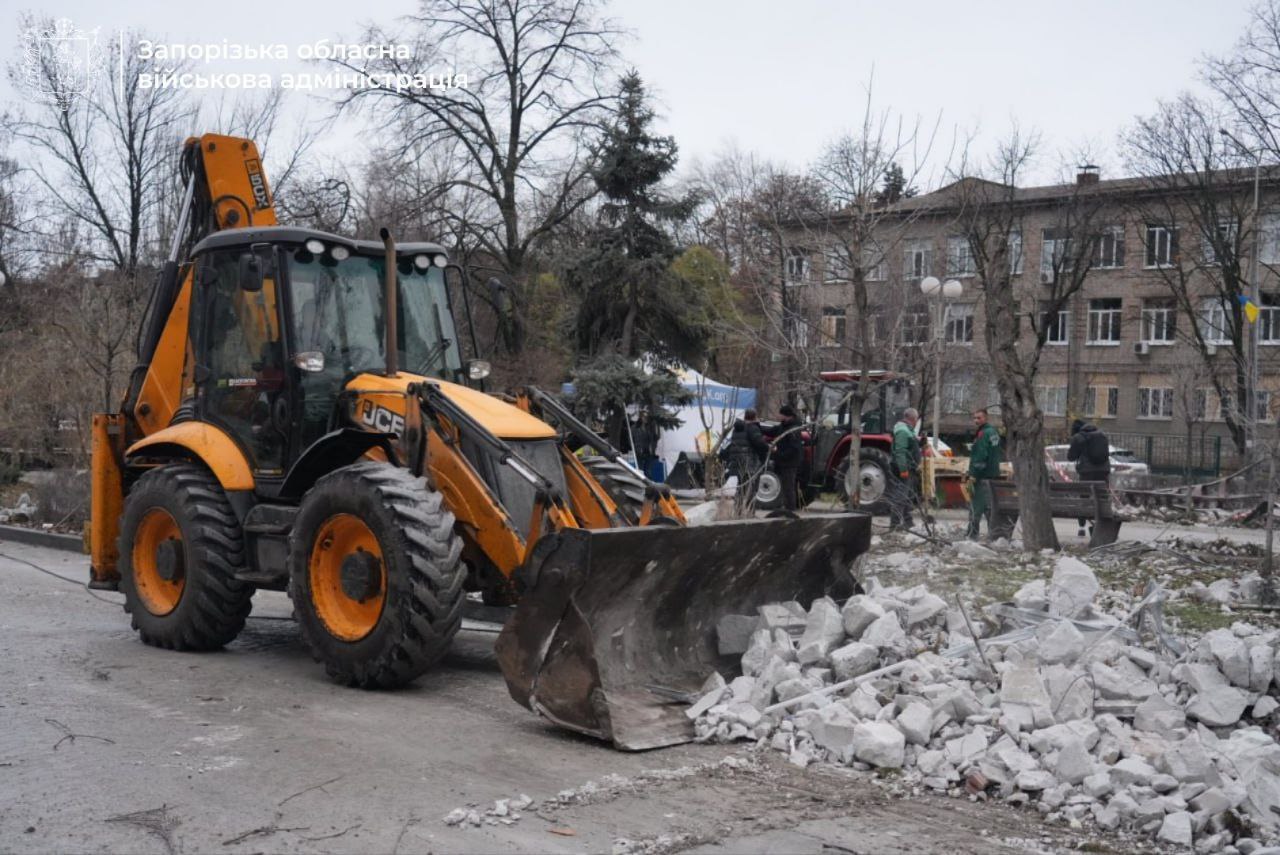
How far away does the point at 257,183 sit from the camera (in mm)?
10477

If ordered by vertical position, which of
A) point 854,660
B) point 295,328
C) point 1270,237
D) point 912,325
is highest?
point 1270,237

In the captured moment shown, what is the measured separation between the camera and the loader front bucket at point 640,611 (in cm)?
679

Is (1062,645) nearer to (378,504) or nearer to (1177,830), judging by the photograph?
(1177,830)

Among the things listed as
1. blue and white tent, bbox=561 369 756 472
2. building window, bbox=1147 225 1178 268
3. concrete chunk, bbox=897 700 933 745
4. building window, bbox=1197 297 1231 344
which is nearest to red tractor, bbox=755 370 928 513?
blue and white tent, bbox=561 369 756 472

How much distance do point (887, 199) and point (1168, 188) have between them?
20.8 metres

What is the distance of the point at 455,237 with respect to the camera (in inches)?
1284

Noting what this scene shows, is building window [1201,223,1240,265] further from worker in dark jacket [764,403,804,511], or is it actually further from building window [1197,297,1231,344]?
worker in dark jacket [764,403,804,511]

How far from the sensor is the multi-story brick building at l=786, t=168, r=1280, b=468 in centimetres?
3127

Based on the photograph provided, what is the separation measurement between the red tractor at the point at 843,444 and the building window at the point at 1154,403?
27741mm

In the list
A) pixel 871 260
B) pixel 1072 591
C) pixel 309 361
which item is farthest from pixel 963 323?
pixel 309 361

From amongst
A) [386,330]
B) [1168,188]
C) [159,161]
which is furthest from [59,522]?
[1168,188]

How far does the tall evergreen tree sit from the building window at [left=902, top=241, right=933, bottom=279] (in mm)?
9895

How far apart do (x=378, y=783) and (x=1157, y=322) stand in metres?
44.2

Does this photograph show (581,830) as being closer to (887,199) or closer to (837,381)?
(887,199)
